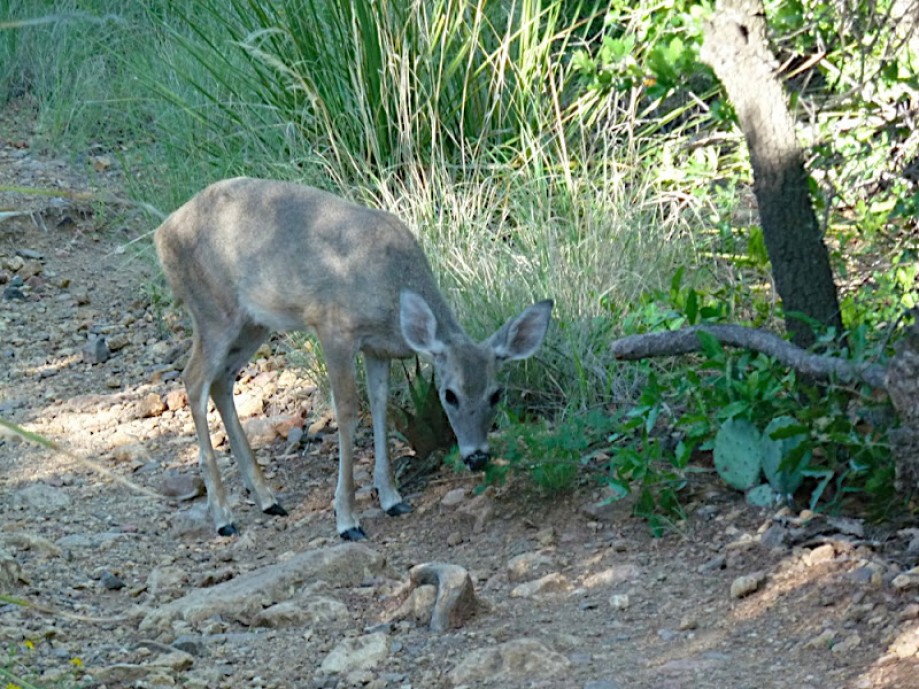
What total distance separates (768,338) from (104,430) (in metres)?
4.13

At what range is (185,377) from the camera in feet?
23.1

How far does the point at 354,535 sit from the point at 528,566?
115 cm

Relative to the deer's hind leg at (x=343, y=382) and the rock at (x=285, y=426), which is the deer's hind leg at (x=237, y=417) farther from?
the rock at (x=285, y=426)

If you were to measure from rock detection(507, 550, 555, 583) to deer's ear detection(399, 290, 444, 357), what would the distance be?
1.29 metres

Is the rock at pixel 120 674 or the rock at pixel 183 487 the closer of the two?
the rock at pixel 120 674

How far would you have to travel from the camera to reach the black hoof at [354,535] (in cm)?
635

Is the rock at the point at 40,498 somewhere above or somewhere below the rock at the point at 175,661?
below

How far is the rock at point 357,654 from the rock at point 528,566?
2.48 feet

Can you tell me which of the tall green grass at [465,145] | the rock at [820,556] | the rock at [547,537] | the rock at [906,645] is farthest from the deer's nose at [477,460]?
the rock at [906,645]

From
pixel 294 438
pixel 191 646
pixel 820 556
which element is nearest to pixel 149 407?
pixel 294 438

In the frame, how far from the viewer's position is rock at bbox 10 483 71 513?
265 inches

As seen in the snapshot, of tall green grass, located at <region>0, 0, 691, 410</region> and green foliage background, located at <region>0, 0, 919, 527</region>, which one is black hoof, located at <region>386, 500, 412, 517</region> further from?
tall green grass, located at <region>0, 0, 691, 410</region>

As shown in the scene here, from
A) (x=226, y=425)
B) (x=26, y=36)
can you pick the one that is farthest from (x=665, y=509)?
(x=26, y=36)

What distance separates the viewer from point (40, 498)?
6812 mm
